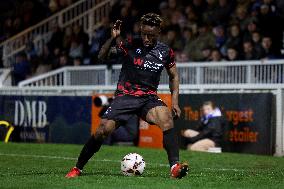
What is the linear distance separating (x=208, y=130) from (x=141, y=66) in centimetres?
733

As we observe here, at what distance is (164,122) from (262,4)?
9491mm

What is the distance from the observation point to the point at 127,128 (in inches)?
802

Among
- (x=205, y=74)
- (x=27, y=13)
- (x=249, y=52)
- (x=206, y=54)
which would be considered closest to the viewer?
(x=249, y=52)


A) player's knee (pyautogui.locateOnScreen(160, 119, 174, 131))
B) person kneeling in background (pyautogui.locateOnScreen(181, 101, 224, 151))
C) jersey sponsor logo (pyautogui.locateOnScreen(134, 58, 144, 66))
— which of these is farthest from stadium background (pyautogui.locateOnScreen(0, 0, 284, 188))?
jersey sponsor logo (pyautogui.locateOnScreen(134, 58, 144, 66))

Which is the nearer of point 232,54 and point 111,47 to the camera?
point 111,47

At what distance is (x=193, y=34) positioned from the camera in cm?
2127

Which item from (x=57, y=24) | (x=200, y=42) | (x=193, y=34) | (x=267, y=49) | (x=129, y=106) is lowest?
(x=129, y=106)

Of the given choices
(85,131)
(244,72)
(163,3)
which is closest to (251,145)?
(244,72)

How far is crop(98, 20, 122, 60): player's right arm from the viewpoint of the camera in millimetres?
10906

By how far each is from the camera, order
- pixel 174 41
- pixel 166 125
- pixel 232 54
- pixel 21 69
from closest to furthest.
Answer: pixel 166 125
pixel 232 54
pixel 174 41
pixel 21 69

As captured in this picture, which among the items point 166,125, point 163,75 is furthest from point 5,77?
point 166,125

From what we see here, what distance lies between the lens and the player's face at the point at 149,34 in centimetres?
1134

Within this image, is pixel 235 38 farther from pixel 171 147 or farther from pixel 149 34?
pixel 171 147

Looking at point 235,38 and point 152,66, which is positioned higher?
point 235,38
